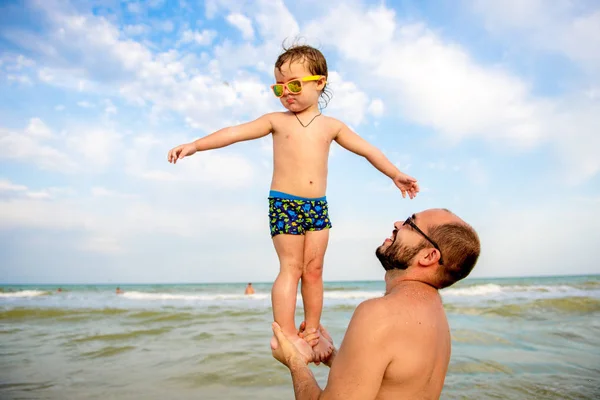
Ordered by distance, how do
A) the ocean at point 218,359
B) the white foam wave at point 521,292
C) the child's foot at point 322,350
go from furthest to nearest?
1. the white foam wave at point 521,292
2. the ocean at point 218,359
3. the child's foot at point 322,350

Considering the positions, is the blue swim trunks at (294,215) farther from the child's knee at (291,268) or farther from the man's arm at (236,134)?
the man's arm at (236,134)

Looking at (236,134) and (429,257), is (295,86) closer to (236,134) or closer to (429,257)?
(236,134)

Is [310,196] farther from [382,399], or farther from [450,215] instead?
[382,399]

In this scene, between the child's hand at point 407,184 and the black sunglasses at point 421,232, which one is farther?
the child's hand at point 407,184

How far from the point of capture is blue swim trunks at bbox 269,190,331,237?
10.9ft

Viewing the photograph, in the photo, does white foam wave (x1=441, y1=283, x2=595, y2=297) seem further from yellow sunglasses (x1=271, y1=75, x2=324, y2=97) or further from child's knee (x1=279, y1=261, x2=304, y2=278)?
yellow sunglasses (x1=271, y1=75, x2=324, y2=97)

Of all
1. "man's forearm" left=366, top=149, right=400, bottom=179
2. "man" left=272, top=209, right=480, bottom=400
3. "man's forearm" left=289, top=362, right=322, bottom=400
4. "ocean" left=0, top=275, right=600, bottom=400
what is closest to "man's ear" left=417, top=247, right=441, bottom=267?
"man" left=272, top=209, right=480, bottom=400

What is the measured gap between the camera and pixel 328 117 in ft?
11.8

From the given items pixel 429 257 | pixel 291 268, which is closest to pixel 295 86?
pixel 291 268

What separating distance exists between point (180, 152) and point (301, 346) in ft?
5.16

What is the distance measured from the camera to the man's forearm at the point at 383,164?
11.6 ft

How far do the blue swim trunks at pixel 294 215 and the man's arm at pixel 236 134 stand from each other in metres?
0.47

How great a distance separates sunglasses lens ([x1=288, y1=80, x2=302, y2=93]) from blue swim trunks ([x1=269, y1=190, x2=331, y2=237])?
2.42ft

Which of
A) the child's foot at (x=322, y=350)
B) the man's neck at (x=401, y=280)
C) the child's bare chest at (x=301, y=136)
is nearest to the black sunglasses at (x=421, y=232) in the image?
the man's neck at (x=401, y=280)
